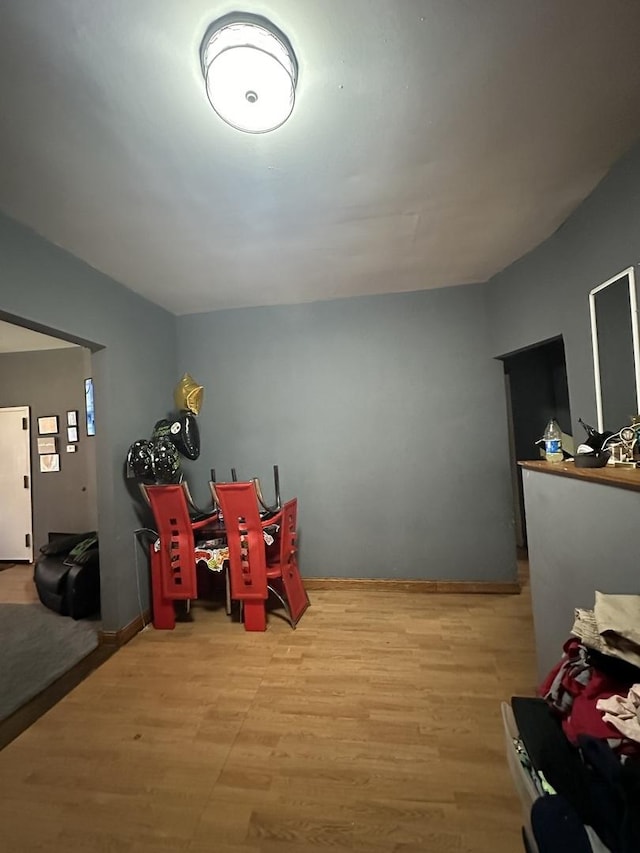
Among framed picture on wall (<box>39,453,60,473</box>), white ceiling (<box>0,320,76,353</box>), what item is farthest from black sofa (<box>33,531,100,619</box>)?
white ceiling (<box>0,320,76,353</box>)

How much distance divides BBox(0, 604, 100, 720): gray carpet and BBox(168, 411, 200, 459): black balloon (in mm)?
1515

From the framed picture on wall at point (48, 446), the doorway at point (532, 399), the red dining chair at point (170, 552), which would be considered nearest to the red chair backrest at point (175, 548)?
the red dining chair at point (170, 552)

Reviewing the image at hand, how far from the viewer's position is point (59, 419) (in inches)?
182

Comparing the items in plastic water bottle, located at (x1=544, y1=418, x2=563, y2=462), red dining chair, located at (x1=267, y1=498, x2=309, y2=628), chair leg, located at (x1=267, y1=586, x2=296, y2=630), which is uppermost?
plastic water bottle, located at (x1=544, y1=418, x2=563, y2=462)

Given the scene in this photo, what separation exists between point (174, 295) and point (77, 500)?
3098mm

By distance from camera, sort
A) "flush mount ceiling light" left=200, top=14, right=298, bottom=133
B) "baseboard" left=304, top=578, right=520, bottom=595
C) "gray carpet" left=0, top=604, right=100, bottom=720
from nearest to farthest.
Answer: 1. "flush mount ceiling light" left=200, top=14, right=298, bottom=133
2. "gray carpet" left=0, top=604, right=100, bottom=720
3. "baseboard" left=304, top=578, right=520, bottom=595

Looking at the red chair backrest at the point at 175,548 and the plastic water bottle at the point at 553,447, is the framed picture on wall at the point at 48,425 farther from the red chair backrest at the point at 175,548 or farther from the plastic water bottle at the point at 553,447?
the plastic water bottle at the point at 553,447

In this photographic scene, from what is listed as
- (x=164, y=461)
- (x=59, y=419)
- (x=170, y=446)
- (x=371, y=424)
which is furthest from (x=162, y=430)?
(x=59, y=419)

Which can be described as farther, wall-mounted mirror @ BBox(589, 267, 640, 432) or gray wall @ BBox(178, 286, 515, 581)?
gray wall @ BBox(178, 286, 515, 581)

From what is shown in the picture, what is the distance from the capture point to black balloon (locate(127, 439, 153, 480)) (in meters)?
2.64

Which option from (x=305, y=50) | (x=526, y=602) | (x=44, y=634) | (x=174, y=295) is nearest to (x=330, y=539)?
(x=526, y=602)

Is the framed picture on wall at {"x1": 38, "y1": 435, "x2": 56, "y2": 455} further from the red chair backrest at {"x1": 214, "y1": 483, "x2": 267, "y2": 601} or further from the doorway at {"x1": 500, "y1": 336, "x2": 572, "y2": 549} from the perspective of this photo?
the doorway at {"x1": 500, "y1": 336, "x2": 572, "y2": 549}

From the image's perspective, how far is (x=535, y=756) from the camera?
0.79 metres

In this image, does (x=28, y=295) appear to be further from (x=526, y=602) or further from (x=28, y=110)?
(x=526, y=602)
